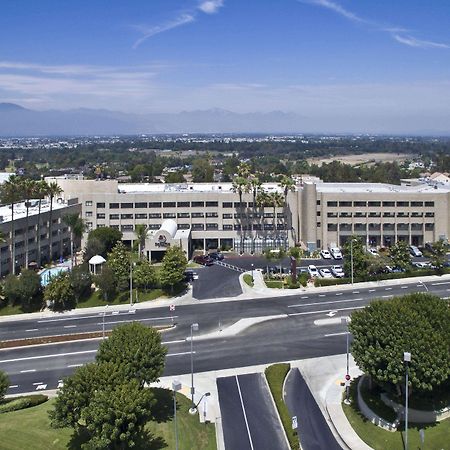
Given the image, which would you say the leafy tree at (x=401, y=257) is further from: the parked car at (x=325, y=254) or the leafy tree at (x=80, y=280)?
the leafy tree at (x=80, y=280)

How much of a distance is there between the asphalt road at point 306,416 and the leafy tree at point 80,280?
36.8 meters

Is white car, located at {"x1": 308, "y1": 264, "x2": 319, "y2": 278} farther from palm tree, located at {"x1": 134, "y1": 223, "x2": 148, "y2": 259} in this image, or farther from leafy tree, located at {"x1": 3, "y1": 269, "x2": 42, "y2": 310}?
leafy tree, located at {"x1": 3, "y1": 269, "x2": 42, "y2": 310}

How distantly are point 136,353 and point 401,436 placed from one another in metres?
22.6

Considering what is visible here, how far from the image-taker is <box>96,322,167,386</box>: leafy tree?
4184cm

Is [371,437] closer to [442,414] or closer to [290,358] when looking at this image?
[442,414]

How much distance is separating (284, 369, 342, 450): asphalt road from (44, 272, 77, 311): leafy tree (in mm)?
37155

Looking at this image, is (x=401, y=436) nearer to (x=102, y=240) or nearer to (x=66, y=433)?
(x=66, y=433)

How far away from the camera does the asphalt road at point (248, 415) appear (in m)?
Result: 40.2

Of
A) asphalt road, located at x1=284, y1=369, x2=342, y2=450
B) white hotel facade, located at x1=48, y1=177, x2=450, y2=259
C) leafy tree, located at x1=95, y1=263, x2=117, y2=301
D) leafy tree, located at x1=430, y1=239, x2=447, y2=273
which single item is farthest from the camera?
white hotel facade, located at x1=48, y1=177, x2=450, y2=259

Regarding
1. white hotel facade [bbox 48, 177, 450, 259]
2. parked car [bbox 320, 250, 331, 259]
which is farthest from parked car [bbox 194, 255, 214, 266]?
parked car [bbox 320, 250, 331, 259]

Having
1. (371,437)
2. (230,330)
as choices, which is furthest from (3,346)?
(371,437)

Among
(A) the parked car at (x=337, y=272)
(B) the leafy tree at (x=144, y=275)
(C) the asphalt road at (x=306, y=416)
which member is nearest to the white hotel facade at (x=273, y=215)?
(A) the parked car at (x=337, y=272)

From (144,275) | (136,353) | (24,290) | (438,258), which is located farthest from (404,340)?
(24,290)

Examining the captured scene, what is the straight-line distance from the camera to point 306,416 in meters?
44.5
